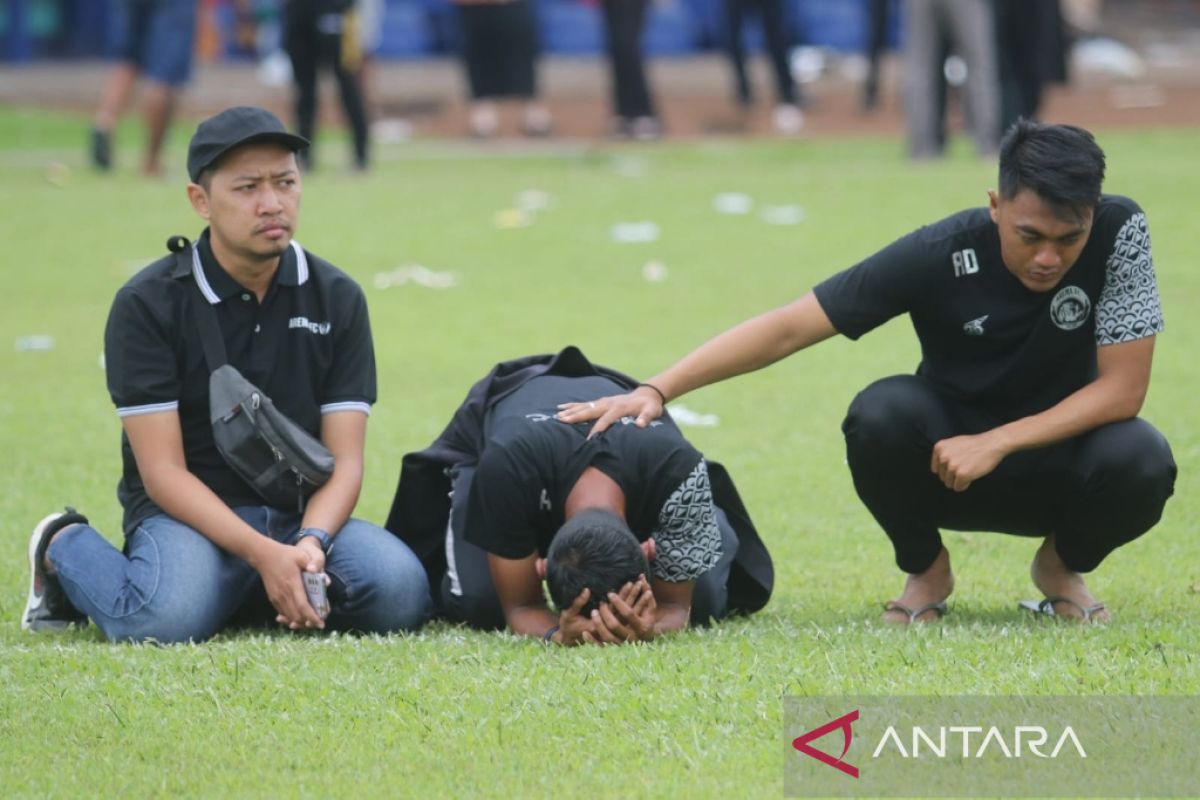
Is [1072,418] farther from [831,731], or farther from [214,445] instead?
[214,445]

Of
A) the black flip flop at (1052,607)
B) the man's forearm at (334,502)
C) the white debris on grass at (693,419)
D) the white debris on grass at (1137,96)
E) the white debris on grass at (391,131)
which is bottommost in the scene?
the white debris on grass at (1137,96)

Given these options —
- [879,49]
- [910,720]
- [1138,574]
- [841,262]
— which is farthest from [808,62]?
[910,720]

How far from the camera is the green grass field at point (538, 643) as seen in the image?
404cm

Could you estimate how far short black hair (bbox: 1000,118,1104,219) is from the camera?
15.1 ft

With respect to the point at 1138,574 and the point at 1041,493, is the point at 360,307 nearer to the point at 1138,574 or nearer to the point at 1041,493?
the point at 1041,493

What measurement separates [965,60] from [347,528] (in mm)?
10495

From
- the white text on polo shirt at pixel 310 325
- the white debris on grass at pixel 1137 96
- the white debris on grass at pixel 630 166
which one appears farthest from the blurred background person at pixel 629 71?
the white text on polo shirt at pixel 310 325

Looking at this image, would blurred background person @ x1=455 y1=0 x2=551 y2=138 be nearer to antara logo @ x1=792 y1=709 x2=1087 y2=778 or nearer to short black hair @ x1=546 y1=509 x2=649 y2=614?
short black hair @ x1=546 y1=509 x2=649 y2=614

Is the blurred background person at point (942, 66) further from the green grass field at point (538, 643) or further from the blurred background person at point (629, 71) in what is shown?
the blurred background person at point (629, 71)

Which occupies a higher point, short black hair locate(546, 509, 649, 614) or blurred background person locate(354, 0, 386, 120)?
short black hair locate(546, 509, 649, 614)

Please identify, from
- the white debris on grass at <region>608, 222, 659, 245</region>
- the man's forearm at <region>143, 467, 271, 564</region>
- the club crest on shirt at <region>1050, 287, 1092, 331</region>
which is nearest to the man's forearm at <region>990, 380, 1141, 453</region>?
the club crest on shirt at <region>1050, 287, 1092, 331</region>

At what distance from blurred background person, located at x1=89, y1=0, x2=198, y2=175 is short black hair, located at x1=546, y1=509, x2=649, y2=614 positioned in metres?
10.3

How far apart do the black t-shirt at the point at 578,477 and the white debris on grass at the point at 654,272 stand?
250 inches

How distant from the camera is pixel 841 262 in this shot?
11.3 metres
